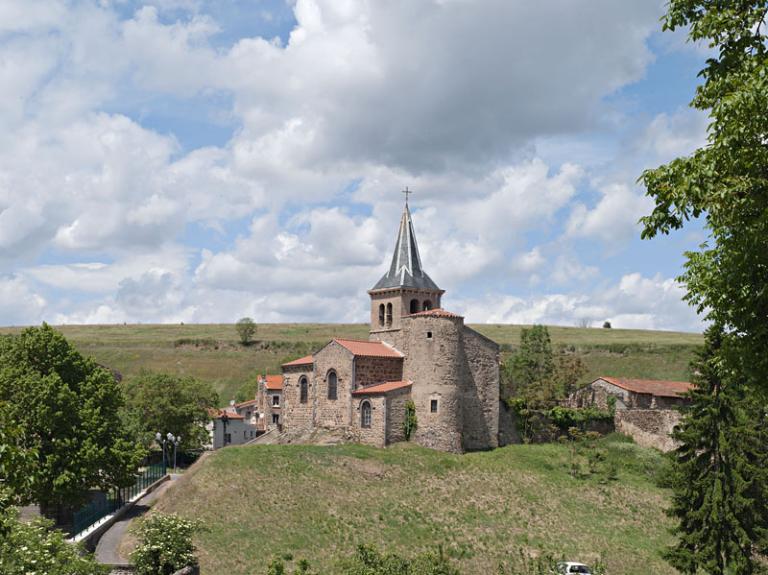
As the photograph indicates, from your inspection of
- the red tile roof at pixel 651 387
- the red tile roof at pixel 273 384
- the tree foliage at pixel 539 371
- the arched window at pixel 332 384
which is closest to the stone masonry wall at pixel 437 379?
the arched window at pixel 332 384

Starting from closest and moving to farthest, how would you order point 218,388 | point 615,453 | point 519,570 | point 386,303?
point 519,570, point 615,453, point 386,303, point 218,388

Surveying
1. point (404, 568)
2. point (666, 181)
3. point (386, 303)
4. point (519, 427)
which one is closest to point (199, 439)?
point (386, 303)

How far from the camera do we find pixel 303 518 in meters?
38.3

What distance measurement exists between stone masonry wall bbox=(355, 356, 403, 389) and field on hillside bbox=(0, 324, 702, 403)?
5000cm

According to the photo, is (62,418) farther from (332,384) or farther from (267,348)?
(267,348)

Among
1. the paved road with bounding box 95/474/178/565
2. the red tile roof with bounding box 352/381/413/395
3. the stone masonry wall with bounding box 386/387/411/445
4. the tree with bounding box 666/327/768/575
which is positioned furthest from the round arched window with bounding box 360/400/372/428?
the tree with bounding box 666/327/768/575

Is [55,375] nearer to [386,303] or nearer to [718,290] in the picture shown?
[386,303]

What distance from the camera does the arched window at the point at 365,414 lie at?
48.2 meters

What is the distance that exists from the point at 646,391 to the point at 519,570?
89.1 ft

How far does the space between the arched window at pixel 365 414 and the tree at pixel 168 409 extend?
21.6 meters

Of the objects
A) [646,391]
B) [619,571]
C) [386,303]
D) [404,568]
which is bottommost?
[619,571]

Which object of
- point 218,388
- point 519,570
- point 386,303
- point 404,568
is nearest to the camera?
point 404,568

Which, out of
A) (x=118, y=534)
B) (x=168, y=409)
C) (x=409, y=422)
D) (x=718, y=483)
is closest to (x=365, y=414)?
(x=409, y=422)

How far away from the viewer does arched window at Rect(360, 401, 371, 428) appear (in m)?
48.2
